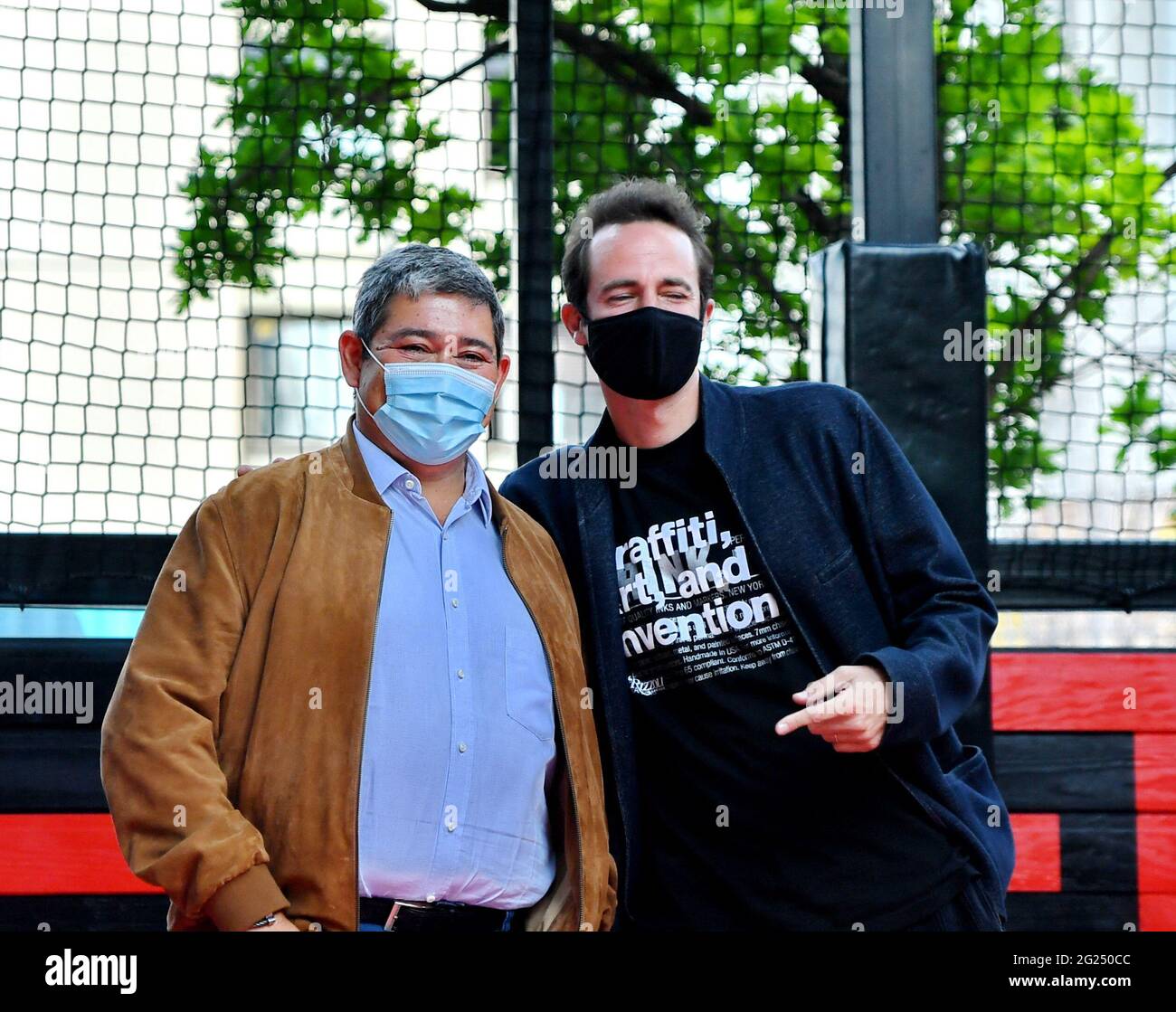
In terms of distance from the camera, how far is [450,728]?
1829 millimetres

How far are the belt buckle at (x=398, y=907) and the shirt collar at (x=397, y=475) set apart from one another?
0.64 meters

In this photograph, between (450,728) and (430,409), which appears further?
(430,409)

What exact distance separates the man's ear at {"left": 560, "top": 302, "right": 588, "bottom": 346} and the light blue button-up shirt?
0.49m

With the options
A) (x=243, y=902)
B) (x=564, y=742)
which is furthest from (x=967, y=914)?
(x=243, y=902)

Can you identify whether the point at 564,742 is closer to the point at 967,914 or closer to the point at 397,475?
the point at 397,475

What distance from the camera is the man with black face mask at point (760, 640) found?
2.02 meters

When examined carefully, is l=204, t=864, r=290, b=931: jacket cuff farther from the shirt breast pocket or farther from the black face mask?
the black face mask

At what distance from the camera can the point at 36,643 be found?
9.55 ft

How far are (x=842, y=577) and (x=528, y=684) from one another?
1.94ft

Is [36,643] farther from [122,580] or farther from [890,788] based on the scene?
[890,788]

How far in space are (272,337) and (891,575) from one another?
7.66 metres
